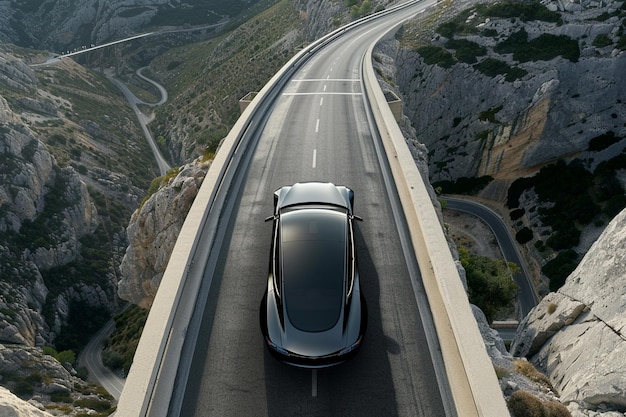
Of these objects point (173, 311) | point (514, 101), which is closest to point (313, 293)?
point (173, 311)

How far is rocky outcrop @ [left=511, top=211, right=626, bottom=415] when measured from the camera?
10.3 meters

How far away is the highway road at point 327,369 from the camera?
8.03 m

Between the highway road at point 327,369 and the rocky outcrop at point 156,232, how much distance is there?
3311 millimetres

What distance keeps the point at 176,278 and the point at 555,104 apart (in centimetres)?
4749

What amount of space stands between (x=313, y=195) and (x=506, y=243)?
1553 inches

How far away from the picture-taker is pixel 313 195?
37.9 ft

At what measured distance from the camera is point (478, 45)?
51.2 m

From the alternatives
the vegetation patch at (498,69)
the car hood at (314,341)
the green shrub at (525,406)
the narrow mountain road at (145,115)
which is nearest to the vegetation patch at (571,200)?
the vegetation patch at (498,69)

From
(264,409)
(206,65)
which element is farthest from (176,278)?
(206,65)

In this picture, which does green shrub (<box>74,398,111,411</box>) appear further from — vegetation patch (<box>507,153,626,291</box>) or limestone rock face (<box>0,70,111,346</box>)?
vegetation patch (<box>507,153,626,291</box>)

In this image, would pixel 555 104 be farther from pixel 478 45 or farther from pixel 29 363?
pixel 29 363

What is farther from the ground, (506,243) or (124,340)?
(124,340)

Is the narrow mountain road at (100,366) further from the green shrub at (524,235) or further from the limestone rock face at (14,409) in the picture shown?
the green shrub at (524,235)

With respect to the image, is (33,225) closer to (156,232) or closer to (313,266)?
(156,232)
